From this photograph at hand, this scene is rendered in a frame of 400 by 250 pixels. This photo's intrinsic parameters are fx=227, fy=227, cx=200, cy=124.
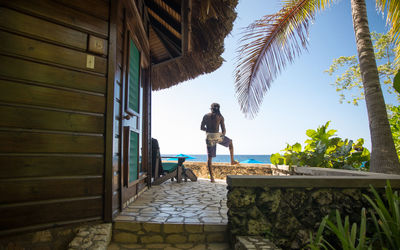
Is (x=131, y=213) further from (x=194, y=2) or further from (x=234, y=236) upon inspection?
(x=194, y=2)

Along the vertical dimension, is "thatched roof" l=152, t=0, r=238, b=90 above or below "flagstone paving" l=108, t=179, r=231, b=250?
above

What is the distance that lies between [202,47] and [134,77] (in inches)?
64.9

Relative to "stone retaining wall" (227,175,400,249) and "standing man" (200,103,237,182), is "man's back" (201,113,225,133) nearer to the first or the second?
"standing man" (200,103,237,182)

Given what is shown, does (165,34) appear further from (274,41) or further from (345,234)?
(345,234)

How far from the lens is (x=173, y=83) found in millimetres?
5582

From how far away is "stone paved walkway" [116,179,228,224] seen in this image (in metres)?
2.26

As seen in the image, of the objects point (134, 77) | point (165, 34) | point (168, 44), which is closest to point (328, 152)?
point (134, 77)

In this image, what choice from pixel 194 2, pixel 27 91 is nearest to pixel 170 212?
pixel 27 91

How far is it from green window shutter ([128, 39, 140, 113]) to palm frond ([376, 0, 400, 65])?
361cm

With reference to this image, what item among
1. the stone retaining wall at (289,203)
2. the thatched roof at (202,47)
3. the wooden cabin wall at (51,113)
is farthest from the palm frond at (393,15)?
the wooden cabin wall at (51,113)

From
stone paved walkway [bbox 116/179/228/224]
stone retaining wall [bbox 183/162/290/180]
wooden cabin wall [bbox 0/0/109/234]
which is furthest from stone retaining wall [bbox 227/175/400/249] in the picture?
stone retaining wall [bbox 183/162/290/180]

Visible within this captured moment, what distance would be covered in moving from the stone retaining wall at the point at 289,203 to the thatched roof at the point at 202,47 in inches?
93.4

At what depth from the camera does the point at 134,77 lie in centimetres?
340

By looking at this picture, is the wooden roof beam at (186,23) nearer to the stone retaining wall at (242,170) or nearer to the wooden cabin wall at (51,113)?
the wooden cabin wall at (51,113)
